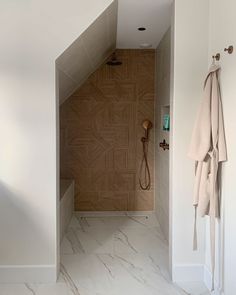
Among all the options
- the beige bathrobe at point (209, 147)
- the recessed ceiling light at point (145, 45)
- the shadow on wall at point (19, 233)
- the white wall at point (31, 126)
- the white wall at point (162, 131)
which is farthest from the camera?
the recessed ceiling light at point (145, 45)

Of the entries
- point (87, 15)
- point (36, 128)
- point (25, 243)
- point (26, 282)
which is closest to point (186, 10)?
point (87, 15)

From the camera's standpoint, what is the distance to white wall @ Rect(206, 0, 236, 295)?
2096 mm

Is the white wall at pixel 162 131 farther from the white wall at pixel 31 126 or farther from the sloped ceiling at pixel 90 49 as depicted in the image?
the white wall at pixel 31 126

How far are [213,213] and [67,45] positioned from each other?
5.54ft

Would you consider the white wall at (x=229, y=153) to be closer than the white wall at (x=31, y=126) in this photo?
Yes

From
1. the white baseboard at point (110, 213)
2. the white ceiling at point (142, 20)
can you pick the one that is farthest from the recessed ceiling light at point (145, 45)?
the white baseboard at point (110, 213)

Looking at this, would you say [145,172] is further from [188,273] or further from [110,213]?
[188,273]

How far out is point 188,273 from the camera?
2686 mm

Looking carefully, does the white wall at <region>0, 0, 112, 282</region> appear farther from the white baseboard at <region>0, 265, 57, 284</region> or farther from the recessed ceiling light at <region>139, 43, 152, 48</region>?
the recessed ceiling light at <region>139, 43, 152, 48</region>

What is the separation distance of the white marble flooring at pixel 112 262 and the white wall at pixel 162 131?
0.27 meters

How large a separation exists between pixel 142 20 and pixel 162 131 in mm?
1276

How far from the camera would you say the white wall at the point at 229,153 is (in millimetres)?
2096

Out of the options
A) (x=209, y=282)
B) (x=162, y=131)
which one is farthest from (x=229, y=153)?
(x=162, y=131)

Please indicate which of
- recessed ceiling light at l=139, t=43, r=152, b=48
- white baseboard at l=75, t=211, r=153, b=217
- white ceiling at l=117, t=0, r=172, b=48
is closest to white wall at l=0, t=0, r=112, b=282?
white ceiling at l=117, t=0, r=172, b=48
